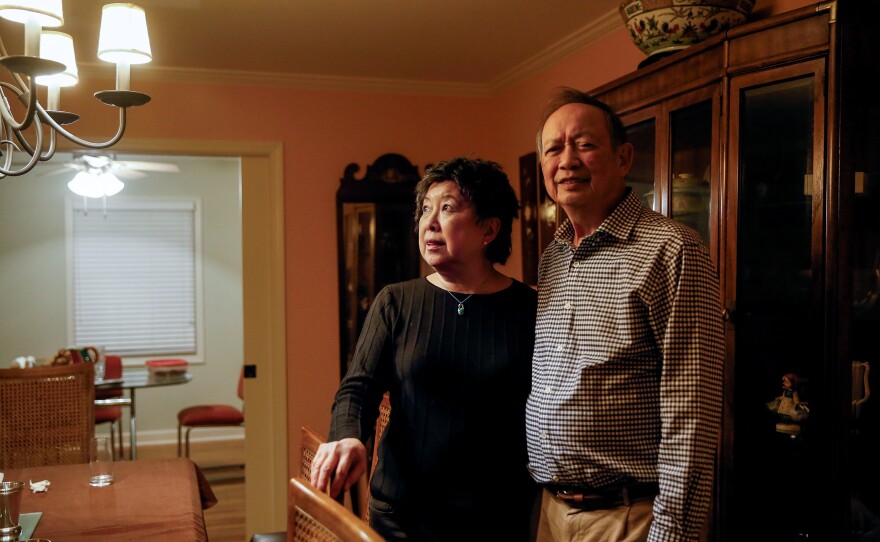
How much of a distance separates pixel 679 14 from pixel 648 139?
366mm

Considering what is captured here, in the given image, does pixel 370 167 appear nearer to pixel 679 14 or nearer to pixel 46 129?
pixel 46 129

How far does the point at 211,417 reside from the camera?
513 centimetres

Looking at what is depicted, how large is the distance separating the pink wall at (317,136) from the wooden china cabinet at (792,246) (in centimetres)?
167

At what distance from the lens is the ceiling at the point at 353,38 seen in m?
2.76

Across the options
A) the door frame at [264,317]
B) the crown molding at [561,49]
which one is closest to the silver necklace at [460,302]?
the crown molding at [561,49]

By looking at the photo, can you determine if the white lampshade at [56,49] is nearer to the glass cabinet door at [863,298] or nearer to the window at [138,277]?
the glass cabinet door at [863,298]

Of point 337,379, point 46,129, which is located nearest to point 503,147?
point 337,379

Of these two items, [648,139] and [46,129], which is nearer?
[648,139]

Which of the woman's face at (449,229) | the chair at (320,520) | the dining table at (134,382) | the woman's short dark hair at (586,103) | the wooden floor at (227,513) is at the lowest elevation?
the wooden floor at (227,513)

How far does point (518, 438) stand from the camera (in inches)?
59.1

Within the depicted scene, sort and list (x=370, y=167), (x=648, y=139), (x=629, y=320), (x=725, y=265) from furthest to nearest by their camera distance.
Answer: (x=370, y=167), (x=648, y=139), (x=725, y=265), (x=629, y=320)

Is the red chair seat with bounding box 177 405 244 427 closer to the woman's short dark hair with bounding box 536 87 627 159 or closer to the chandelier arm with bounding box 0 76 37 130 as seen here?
the chandelier arm with bounding box 0 76 37 130

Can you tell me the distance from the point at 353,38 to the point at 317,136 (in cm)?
80

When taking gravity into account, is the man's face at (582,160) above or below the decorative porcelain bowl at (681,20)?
below
